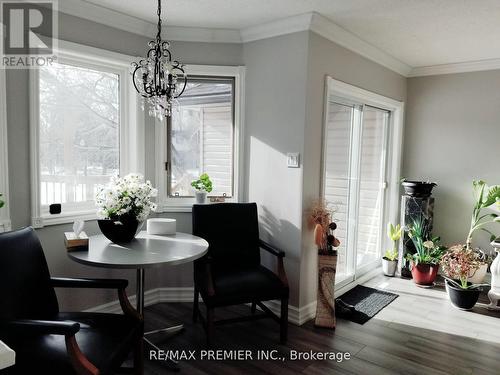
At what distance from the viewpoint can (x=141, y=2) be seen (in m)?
2.77

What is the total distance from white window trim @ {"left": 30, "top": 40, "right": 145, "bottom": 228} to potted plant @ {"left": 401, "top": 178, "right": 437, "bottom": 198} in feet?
9.47

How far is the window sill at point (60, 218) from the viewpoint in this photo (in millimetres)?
2672

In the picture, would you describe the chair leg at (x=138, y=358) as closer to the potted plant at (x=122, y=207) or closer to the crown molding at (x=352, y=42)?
the potted plant at (x=122, y=207)

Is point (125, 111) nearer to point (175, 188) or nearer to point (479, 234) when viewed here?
point (175, 188)

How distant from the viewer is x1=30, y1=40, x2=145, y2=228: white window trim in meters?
2.64

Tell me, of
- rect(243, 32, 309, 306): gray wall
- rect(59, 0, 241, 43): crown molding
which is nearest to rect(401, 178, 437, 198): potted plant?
rect(243, 32, 309, 306): gray wall

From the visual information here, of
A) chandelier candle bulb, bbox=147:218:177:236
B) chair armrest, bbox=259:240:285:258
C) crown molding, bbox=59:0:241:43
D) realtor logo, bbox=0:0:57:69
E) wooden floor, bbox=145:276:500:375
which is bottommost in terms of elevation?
wooden floor, bbox=145:276:500:375

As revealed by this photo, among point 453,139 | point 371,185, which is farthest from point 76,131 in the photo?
point 453,139

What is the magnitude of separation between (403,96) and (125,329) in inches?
160

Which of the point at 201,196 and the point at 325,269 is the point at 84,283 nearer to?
the point at 201,196

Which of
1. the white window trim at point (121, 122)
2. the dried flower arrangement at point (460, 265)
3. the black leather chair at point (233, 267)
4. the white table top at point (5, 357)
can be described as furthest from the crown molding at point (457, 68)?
the white table top at point (5, 357)

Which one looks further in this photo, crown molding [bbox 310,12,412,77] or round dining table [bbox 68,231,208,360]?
crown molding [bbox 310,12,412,77]

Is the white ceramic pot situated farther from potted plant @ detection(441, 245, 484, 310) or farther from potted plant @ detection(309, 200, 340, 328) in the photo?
potted plant @ detection(309, 200, 340, 328)

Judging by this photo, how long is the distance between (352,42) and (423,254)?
7.69 ft
